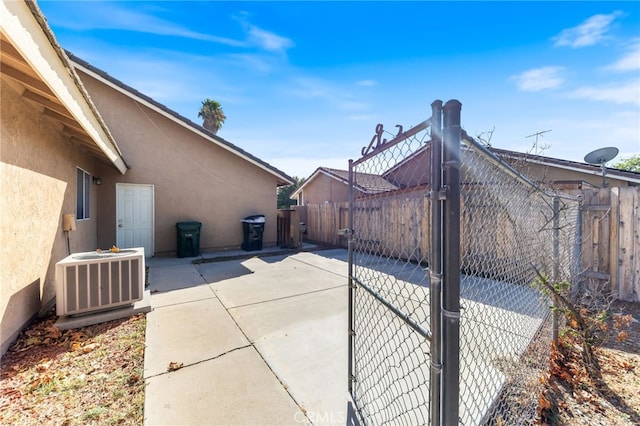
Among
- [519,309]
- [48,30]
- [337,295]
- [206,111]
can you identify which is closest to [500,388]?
[519,309]

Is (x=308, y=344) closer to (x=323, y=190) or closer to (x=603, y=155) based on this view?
(x=603, y=155)

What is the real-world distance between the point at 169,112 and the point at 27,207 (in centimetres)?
610

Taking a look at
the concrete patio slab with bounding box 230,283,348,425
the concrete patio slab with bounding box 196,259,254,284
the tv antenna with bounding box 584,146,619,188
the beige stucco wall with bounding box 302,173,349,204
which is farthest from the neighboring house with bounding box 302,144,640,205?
the concrete patio slab with bounding box 196,259,254,284

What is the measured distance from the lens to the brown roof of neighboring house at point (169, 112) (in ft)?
24.0

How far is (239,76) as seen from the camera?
794 centimetres

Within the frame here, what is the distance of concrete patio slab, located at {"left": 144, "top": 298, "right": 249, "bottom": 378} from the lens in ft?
8.79

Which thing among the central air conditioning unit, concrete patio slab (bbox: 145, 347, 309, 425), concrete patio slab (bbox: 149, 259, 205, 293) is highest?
the central air conditioning unit

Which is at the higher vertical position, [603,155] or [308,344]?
[603,155]

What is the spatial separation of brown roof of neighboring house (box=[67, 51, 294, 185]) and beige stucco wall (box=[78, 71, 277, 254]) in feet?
0.81

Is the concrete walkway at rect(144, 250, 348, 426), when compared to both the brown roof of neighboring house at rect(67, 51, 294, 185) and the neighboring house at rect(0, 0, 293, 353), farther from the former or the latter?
the brown roof of neighboring house at rect(67, 51, 294, 185)

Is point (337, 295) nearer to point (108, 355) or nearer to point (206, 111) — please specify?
point (108, 355)

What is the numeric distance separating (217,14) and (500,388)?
306 inches

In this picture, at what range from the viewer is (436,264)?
3.17 ft

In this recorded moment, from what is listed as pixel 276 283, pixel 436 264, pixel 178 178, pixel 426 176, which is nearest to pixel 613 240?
pixel 426 176
